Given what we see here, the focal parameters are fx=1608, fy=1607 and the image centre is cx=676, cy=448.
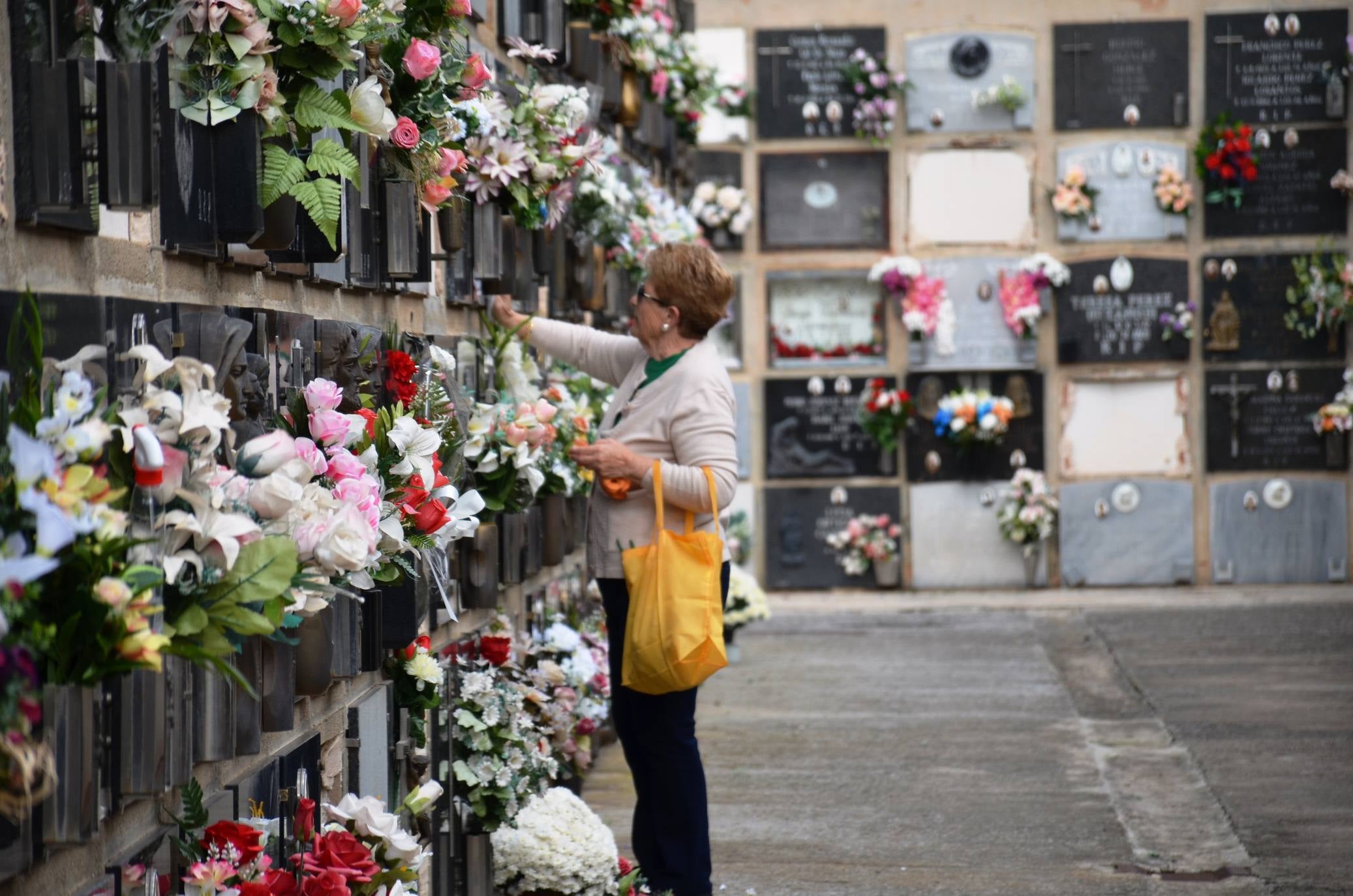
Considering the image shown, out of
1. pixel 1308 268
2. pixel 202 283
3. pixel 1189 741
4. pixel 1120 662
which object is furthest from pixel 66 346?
pixel 1308 268

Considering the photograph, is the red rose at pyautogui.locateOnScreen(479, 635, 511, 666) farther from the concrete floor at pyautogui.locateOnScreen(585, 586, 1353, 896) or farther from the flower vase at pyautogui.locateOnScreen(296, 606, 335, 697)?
the flower vase at pyautogui.locateOnScreen(296, 606, 335, 697)

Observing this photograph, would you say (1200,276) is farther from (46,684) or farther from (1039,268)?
(46,684)

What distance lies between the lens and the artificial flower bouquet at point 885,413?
8.55 meters

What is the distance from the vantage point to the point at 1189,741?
4852mm

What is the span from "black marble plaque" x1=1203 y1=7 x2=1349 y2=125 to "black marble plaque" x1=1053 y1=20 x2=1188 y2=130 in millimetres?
191

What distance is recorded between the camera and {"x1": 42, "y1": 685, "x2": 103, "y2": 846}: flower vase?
1.31 m

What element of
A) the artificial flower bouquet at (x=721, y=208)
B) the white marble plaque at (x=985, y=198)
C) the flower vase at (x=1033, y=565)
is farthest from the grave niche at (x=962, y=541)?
the artificial flower bouquet at (x=721, y=208)

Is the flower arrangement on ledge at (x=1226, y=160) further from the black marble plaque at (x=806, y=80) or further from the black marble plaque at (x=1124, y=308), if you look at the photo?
the black marble plaque at (x=806, y=80)

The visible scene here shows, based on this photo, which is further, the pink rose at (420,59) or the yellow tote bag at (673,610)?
the yellow tote bag at (673,610)

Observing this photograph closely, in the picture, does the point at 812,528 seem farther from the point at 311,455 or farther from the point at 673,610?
the point at 311,455

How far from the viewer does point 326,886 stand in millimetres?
1876

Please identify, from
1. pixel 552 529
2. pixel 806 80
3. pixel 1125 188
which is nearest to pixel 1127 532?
pixel 1125 188

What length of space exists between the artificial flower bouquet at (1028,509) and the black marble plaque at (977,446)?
0.51ft

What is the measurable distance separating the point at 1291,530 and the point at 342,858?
7.49m
